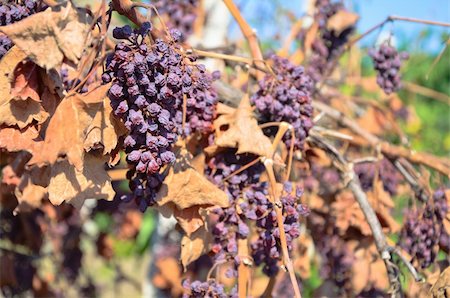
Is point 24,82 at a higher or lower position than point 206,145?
higher

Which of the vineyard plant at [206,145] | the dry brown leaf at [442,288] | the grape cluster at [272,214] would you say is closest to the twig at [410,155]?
the vineyard plant at [206,145]

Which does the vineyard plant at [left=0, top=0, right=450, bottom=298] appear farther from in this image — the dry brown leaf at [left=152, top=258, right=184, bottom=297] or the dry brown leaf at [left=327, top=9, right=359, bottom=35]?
the dry brown leaf at [left=152, top=258, right=184, bottom=297]

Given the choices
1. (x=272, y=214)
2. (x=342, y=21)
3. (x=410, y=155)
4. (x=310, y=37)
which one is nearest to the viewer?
(x=272, y=214)

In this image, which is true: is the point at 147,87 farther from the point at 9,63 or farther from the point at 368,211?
the point at 368,211

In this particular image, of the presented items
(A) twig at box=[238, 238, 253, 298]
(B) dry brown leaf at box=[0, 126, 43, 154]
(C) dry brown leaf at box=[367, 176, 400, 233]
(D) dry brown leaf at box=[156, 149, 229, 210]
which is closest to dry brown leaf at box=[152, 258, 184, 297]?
(C) dry brown leaf at box=[367, 176, 400, 233]

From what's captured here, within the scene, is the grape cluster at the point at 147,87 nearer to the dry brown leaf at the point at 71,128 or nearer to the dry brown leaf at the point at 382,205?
the dry brown leaf at the point at 71,128

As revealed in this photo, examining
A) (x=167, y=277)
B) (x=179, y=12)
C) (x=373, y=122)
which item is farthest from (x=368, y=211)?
(x=167, y=277)
